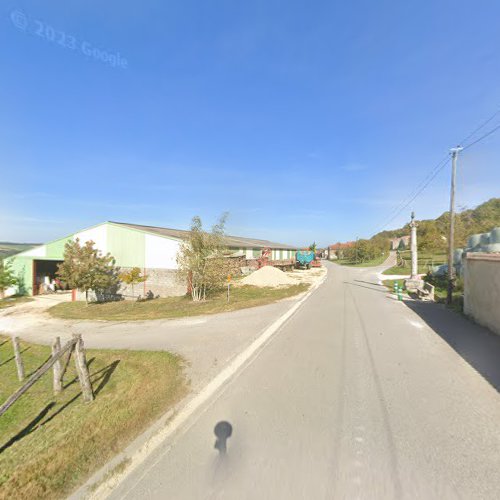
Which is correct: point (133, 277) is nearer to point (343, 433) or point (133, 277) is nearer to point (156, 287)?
point (156, 287)

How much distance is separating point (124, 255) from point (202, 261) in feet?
29.3

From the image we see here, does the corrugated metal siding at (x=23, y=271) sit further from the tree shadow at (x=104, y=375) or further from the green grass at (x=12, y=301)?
the tree shadow at (x=104, y=375)

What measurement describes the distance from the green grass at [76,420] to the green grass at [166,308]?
20.2 ft

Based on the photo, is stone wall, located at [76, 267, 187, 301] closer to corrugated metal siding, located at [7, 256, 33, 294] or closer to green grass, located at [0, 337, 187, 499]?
corrugated metal siding, located at [7, 256, 33, 294]

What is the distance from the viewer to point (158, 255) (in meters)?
20.2

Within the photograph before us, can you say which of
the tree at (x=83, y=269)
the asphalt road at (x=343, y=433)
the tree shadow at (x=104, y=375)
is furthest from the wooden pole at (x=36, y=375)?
the tree at (x=83, y=269)

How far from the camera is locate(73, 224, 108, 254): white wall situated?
22797mm

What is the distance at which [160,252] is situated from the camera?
66.1ft

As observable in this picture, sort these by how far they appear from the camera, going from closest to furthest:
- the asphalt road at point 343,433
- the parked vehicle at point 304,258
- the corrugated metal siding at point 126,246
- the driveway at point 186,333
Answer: the asphalt road at point 343,433 < the driveway at point 186,333 < the corrugated metal siding at point 126,246 < the parked vehicle at point 304,258

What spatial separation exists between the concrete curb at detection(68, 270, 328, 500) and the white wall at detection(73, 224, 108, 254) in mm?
20462

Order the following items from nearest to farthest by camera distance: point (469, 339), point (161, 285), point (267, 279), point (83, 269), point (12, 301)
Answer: point (469, 339)
point (83, 269)
point (161, 285)
point (12, 301)
point (267, 279)

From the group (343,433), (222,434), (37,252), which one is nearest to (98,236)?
(37,252)

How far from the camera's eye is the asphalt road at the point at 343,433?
9.54ft

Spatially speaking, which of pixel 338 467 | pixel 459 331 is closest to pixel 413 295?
pixel 459 331
